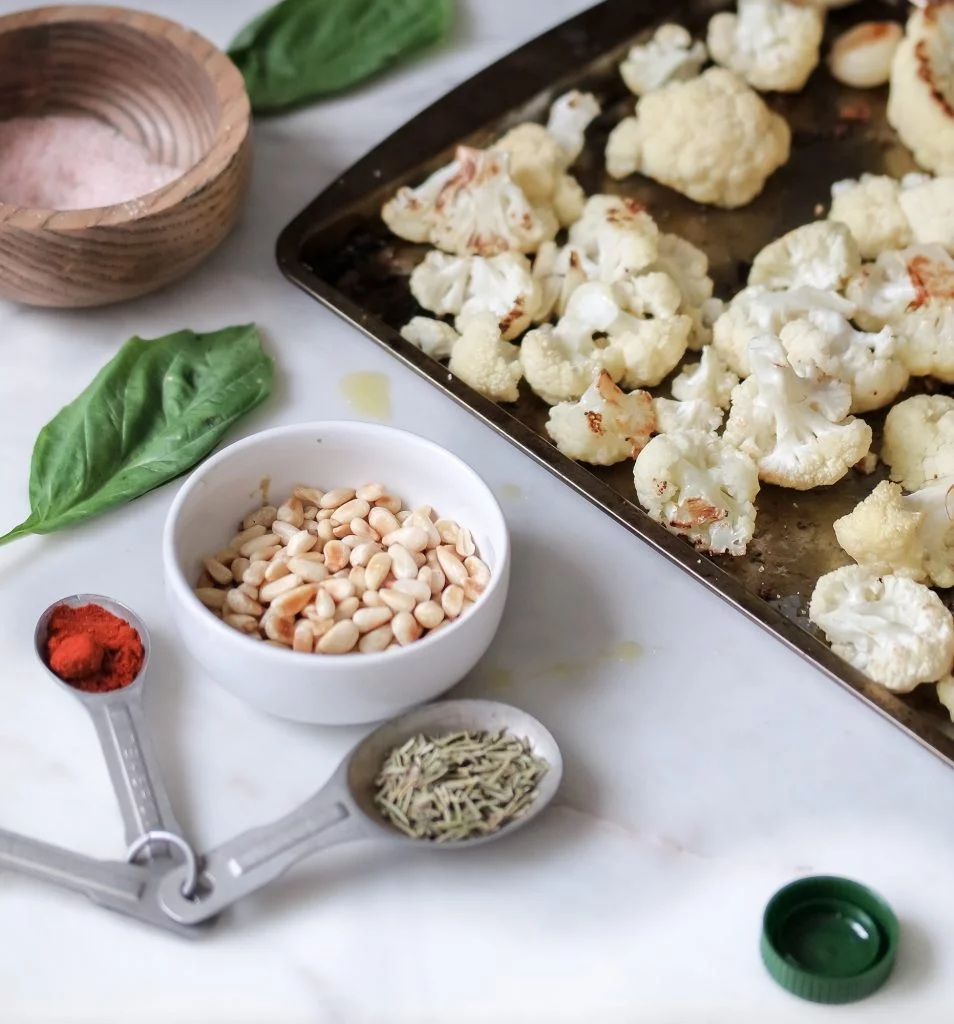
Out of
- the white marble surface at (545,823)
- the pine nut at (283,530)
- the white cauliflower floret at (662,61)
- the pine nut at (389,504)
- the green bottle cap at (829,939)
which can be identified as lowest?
the white marble surface at (545,823)

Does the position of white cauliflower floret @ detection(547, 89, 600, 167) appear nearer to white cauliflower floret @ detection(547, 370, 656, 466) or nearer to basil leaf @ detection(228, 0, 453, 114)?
basil leaf @ detection(228, 0, 453, 114)

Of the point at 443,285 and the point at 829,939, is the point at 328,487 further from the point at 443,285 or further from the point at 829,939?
the point at 829,939

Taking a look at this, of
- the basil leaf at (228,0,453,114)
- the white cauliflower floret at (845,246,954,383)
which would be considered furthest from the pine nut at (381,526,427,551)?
the basil leaf at (228,0,453,114)

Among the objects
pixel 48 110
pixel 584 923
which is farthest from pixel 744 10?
pixel 584 923

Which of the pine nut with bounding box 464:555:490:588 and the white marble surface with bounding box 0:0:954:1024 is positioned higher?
the pine nut with bounding box 464:555:490:588

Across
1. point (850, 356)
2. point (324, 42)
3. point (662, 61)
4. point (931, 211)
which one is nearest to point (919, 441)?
point (850, 356)

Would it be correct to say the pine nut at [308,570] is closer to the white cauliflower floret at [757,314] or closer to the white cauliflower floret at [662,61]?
the white cauliflower floret at [757,314]

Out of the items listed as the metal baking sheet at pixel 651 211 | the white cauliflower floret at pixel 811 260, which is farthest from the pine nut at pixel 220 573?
the white cauliflower floret at pixel 811 260
